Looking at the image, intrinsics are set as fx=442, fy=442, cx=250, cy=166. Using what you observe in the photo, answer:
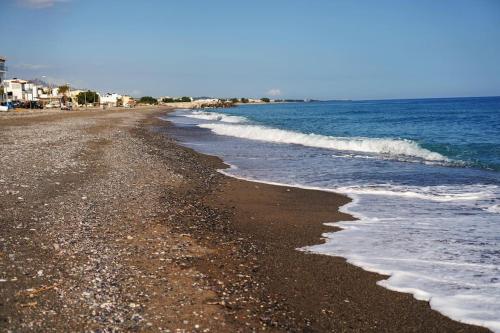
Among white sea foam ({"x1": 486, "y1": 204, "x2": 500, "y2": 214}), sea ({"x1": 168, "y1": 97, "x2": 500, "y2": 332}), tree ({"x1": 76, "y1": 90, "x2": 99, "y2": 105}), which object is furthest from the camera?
tree ({"x1": 76, "y1": 90, "x2": 99, "y2": 105})

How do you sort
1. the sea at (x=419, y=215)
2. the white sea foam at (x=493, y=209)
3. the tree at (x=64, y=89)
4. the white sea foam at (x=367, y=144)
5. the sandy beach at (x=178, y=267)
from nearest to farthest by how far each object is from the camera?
the sandy beach at (x=178, y=267) → the sea at (x=419, y=215) → the white sea foam at (x=493, y=209) → the white sea foam at (x=367, y=144) → the tree at (x=64, y=89)

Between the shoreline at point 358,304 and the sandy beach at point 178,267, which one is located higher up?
the sandy beach at point 178,267

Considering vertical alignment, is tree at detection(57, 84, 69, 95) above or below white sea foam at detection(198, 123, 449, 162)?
above

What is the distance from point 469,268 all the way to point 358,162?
1145 centimetres

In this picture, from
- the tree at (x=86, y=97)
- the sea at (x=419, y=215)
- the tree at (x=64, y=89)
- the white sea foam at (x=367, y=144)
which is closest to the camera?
the sea at (x=419, y=215)

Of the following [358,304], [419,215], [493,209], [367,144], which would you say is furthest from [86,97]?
[358,304]

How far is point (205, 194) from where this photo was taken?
1044cm

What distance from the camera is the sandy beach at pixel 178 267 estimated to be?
416 centimetres

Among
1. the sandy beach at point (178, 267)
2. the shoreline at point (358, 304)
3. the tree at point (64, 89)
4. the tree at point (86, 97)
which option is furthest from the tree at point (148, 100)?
the shoreline at point (358, 304)

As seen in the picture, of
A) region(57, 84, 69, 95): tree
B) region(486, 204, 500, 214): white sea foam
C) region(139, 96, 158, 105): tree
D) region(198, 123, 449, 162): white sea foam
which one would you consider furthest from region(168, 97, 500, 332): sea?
region(139, 96, 158, 105): tree

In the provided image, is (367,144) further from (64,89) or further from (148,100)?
(148,100)

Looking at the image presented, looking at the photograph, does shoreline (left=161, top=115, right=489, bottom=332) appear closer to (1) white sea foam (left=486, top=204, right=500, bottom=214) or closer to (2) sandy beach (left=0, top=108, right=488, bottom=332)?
(2) sandy beach (left=0, top=108, right=488, bottom=332)

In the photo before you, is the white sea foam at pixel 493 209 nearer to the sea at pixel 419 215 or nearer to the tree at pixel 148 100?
the sea at pixel 419 215

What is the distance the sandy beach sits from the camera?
416cm
